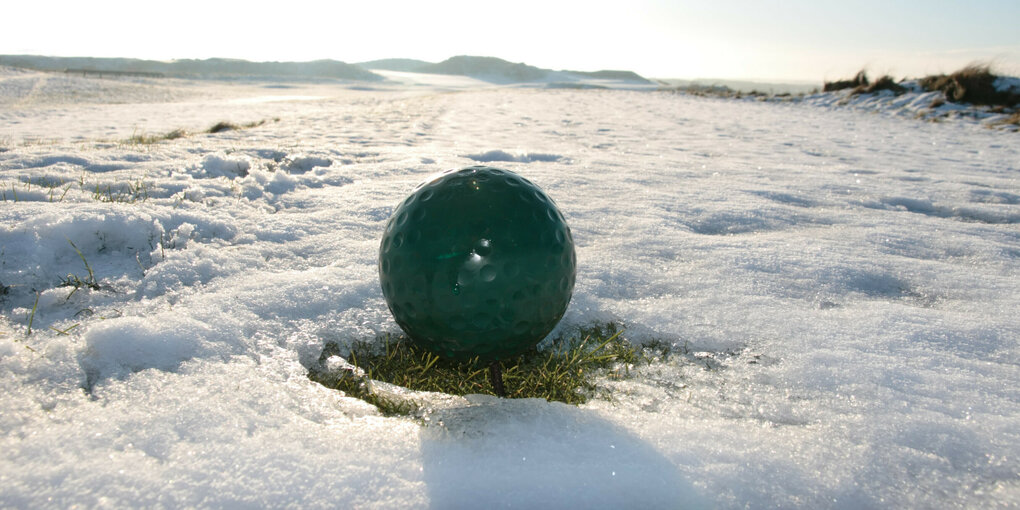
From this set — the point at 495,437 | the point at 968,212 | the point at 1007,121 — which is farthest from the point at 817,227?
the point at 1007,121

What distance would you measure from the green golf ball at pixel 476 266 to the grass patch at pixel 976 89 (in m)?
14.4

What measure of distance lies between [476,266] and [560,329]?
0.83m

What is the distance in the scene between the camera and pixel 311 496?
144cm

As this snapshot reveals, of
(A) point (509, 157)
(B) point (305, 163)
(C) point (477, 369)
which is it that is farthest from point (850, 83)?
(C) point (477, 369)

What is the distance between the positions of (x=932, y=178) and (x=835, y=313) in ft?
14.5

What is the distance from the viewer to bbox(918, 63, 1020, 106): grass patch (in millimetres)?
11841

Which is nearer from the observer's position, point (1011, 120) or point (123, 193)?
point (123, 193)

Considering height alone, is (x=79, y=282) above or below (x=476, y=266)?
below

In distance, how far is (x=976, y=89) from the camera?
12.2 meters

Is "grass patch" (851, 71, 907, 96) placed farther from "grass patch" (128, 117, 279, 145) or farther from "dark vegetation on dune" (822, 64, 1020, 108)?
"grass patch" (128, 117, 279, 145)

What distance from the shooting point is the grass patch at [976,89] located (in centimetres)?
1184

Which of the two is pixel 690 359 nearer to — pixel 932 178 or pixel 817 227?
pixel 817 227

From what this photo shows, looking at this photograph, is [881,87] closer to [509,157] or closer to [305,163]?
[509,157]

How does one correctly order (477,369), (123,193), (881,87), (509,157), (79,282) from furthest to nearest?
(881,87), (509,157), (123,193), (79,282), (477,369)
